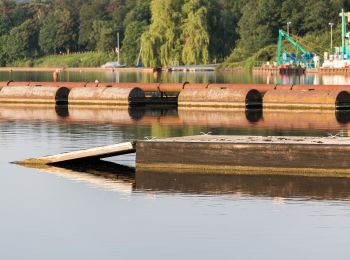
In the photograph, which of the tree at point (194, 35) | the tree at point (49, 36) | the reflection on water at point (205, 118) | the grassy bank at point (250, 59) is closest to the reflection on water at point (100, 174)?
the reflection on water at point (205, 118)

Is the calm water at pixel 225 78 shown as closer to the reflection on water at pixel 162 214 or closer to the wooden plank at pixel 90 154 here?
the wooden plank at pixel 90 154

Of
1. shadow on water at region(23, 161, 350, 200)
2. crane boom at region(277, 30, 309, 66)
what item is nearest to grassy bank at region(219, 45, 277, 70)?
crane boom at region(277, 30, 309, 66)

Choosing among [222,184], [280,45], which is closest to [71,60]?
[280,45]

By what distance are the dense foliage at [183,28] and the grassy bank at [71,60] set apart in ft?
5.49

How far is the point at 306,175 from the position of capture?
2711cm

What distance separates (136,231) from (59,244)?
162 cm

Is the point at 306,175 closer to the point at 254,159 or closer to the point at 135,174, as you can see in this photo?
the point at 254,159

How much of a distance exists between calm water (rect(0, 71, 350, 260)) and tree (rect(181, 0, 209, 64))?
91.0 metres

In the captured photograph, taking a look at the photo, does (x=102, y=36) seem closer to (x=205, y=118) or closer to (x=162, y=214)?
(x=205, y=118)

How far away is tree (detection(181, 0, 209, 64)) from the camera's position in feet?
413

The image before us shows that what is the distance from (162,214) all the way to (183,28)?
341ft

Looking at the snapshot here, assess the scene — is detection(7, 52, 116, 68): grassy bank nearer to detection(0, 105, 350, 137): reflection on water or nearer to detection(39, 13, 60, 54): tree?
detection(39, 13, 60, 54): tree

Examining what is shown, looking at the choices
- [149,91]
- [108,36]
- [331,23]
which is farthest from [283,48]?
[149,91]

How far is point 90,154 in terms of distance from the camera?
29391mm
